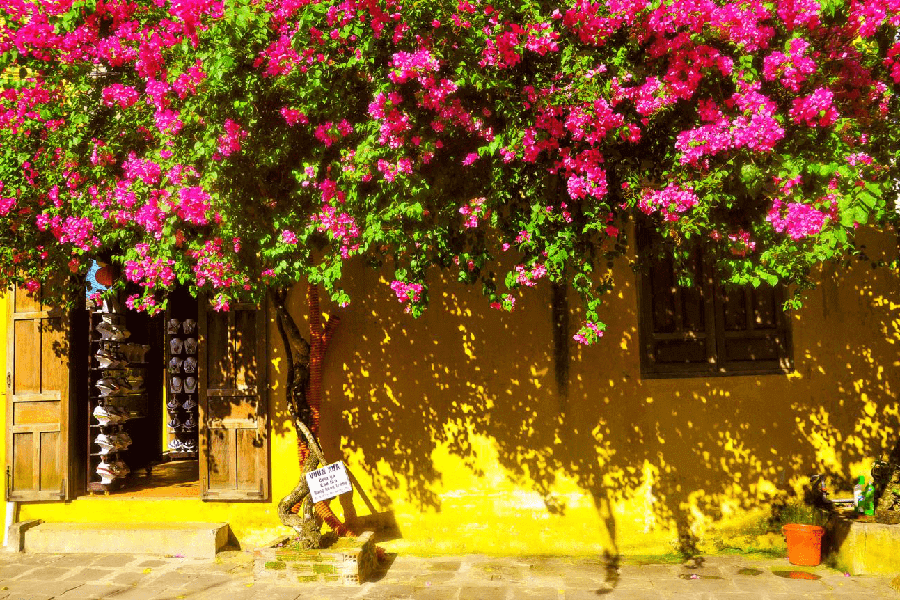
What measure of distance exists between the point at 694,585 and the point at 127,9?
22.2 feet

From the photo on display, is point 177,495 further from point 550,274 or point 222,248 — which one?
point 550,274

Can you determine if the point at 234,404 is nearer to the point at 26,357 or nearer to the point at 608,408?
the point at 26,357

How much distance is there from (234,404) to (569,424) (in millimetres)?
3552

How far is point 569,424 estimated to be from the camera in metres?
7.56

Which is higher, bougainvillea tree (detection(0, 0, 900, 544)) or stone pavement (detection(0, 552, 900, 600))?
bougainvillea tree (detection(0, 0, 900, 544))

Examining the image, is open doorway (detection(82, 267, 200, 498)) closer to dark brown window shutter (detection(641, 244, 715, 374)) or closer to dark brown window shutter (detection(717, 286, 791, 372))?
dark brown window shutter (detection(641, 244, 715, 374))

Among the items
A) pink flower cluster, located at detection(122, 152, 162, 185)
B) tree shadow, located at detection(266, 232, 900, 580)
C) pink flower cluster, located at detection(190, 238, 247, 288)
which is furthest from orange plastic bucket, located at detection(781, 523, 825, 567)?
pink flower cluster, located at detection(122, 152, 162, 185)

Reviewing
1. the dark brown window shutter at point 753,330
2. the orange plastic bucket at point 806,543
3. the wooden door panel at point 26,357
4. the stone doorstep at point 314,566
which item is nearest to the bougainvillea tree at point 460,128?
the dark brown window shutter at point 753,330

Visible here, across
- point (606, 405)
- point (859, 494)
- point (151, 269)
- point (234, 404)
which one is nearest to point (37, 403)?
point (234, 404)

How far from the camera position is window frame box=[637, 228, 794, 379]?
770 cm

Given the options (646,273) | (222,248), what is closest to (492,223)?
(222,248)

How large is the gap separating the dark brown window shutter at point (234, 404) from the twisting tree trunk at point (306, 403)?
1.51ft

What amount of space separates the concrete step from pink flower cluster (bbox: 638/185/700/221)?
5.38 meters

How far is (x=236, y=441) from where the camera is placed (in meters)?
7.76
